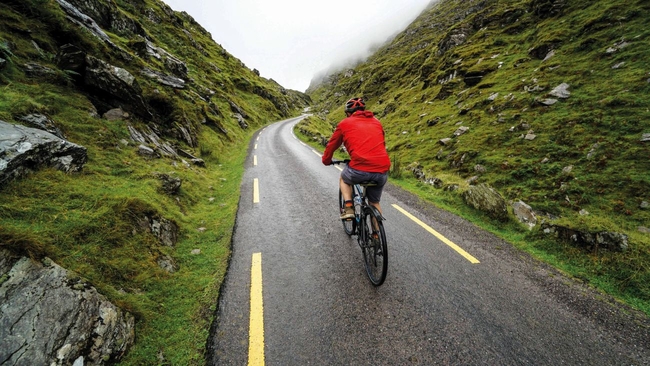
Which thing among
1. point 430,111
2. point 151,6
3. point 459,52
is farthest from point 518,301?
point 151,6

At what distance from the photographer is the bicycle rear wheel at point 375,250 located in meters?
4.03

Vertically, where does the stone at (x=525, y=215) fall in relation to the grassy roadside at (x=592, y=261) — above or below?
above

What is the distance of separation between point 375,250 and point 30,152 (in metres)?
6.76

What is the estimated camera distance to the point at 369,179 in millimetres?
4598

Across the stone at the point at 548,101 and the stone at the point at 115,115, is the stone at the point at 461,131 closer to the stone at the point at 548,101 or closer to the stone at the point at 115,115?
the stone at the point at 548,101

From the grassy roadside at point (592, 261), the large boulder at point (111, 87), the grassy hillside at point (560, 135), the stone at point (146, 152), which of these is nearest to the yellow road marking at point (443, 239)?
the grassy roadside at point (592, 261)

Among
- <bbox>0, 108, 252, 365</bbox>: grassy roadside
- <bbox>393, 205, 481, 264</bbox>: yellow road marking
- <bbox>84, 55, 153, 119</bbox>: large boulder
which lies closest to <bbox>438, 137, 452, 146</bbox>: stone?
<bbox>393, 205, 481, 264</bbox>: yellow road marking

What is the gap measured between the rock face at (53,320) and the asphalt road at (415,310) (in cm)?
120

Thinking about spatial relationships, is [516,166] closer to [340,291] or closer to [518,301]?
[518,301]

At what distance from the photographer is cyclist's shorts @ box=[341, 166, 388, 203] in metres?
4.58

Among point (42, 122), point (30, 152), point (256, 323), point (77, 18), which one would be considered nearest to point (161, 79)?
point (77, 18)

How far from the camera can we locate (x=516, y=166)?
9984 mm

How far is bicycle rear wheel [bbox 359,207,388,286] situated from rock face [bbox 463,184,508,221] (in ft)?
14.3

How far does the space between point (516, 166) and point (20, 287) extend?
13550 mm
